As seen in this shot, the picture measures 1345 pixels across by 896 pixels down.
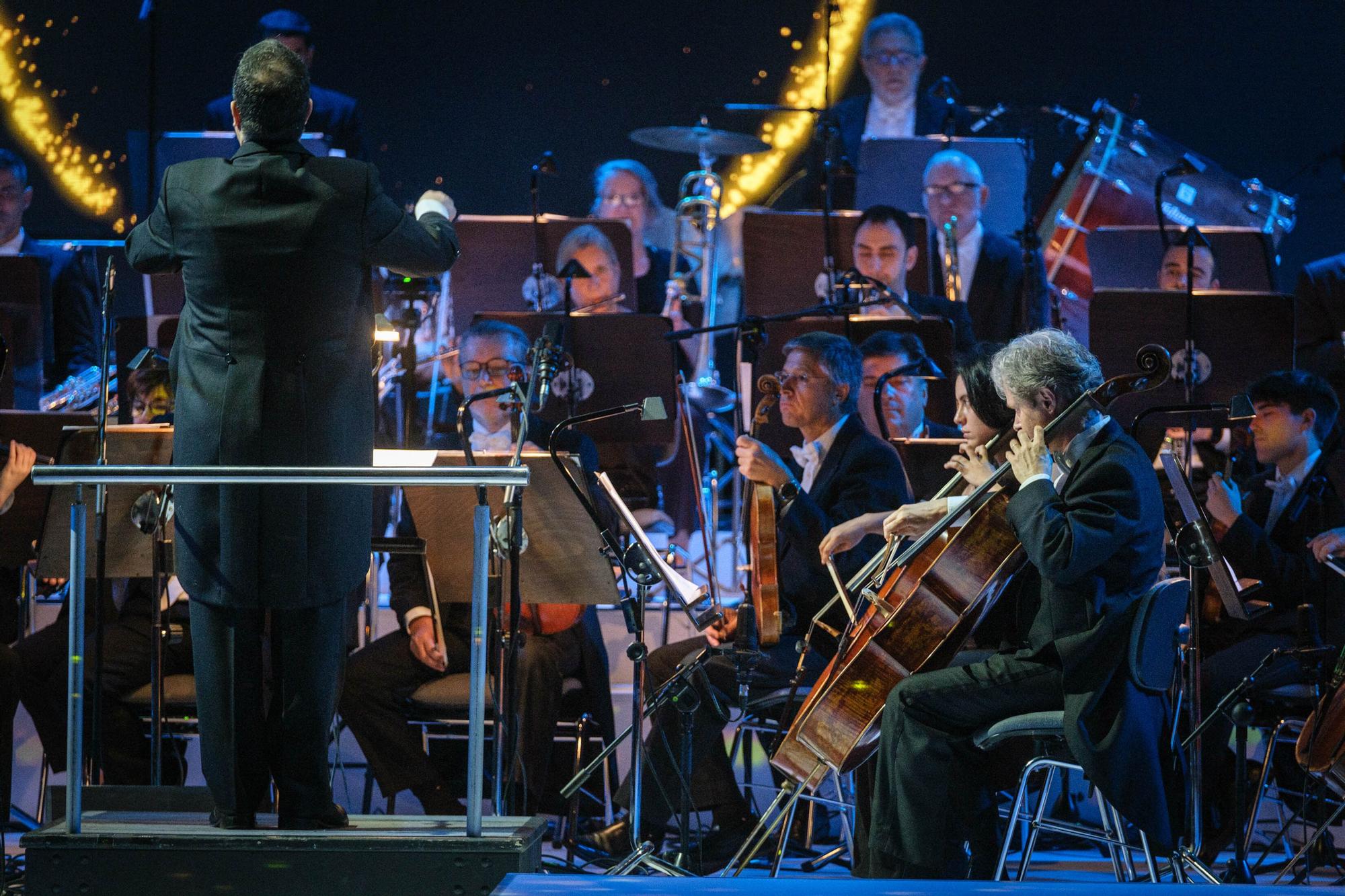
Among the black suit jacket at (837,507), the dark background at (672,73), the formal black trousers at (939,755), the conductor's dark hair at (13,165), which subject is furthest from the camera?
the dark background at (672,73)

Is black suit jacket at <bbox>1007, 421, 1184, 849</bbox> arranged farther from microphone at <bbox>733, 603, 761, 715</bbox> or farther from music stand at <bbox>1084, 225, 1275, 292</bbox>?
music stand at <bbox>1084, 225, 1275, 292</bbox>

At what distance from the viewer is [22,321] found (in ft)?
17.7

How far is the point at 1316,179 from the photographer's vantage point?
8.67 metres

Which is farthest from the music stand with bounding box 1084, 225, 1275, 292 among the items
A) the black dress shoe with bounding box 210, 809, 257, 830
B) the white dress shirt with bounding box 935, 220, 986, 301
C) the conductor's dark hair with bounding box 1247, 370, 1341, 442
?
the black dress shoe with bounding box 210, 809, 257, 830

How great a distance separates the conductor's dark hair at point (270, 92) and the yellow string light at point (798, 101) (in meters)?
5.90

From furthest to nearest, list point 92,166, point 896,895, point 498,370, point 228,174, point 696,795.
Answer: point 92,166
point 498,370
point 696,795
point 228,174
point 896,895

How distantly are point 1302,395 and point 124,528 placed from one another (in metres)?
3.72

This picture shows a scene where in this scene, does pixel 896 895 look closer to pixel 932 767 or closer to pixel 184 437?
pixel 932 767

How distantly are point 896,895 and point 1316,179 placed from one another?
741cm

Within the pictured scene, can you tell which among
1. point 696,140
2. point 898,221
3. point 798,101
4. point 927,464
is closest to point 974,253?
point 898,221

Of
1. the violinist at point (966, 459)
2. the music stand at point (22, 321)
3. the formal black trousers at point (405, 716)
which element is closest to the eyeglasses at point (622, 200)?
the music stand at point (22, 321)

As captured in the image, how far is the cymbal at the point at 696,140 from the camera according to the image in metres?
7.32

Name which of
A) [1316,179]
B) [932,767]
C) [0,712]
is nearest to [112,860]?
[932,767]

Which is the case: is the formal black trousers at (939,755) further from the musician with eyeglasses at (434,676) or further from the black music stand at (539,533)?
the musician with eyeglasses at (434,676)
